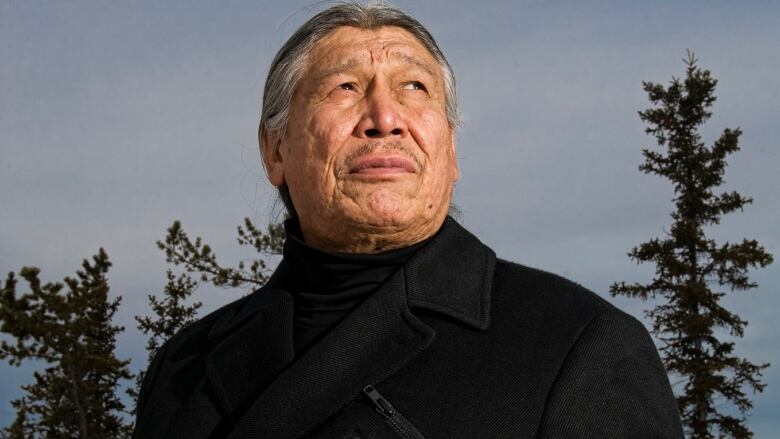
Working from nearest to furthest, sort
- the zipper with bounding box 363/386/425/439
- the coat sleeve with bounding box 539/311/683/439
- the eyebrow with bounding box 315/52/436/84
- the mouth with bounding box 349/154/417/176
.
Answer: the coat sleeve with bounding box 539/311/683/439, the zipper with bounding box 363/386/425/439, the mouth with bounding box 349/154/417/176, the eyebrow with bounding box 315/52/436/84

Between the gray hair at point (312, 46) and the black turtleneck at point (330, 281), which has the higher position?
the gray hair at point (312, 46)

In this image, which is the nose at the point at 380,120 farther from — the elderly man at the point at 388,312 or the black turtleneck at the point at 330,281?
the black turtleneck at the point at 330,281

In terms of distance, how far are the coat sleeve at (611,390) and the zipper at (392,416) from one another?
472mm

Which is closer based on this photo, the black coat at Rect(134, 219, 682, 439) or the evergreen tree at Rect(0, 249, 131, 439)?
the black coat at Rect(134, 219, 682, 439)

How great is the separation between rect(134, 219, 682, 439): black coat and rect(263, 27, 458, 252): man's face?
9.6 inches

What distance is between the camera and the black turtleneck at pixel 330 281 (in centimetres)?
379

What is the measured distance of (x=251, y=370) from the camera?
13.0ft

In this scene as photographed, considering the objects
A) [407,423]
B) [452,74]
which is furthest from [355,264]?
[452,74]

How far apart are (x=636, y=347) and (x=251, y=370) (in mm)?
1679

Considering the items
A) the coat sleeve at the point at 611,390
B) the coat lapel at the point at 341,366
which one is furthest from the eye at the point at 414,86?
the coat sleeve at the point at 611,390

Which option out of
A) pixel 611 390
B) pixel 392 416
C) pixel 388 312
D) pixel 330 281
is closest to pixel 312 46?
pixel 330 281

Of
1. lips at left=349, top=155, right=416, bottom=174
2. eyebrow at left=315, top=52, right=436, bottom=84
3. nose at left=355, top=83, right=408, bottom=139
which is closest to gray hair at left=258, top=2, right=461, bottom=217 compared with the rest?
eyebrow at left=315, top=52, right=436, bottom=84

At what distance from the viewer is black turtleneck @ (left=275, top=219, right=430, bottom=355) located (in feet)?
12.4

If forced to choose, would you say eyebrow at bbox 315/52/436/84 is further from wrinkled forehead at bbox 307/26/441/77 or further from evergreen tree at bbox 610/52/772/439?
evergreen tree at bbox 610/52/772/439
